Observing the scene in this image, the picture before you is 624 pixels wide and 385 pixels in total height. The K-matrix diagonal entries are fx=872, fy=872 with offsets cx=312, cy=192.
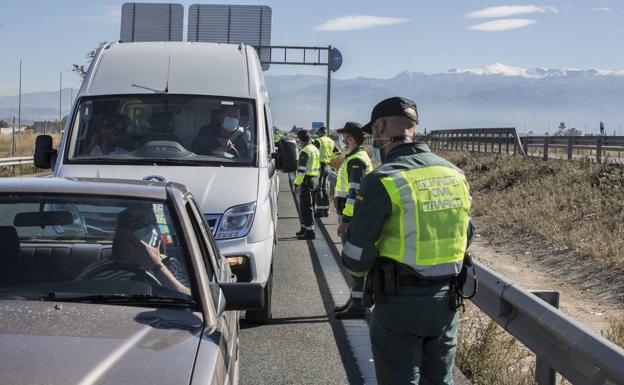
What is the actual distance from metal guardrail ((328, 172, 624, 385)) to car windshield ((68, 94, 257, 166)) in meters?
3.31

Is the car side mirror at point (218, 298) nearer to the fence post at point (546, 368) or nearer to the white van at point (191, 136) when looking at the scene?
the fence post at point (546, 368)

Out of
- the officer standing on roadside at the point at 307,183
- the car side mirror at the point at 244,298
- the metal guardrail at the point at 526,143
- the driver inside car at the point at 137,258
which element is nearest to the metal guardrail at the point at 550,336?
the car side mirror at the point at 244,298

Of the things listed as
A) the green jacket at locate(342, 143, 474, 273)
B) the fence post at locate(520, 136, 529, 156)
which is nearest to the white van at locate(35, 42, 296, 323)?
the green jacket at locate(342, 143, 474, 273)

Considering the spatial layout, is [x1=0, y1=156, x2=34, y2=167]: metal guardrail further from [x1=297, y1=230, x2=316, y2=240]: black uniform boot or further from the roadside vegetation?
[x1=297, y1=230, x2=316, y2=240]: black uniform boot

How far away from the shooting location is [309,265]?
1129cm

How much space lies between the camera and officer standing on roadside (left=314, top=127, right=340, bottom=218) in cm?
1647

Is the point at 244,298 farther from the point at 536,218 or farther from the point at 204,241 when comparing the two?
the point at 536,218

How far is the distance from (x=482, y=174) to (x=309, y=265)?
16.6 metres

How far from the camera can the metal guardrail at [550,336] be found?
12.8ft

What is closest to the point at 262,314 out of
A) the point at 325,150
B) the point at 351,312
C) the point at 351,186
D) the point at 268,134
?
the point at 351,312

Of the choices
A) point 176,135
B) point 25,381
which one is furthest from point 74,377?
point 176,135

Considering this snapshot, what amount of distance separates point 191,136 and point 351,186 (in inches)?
65.9

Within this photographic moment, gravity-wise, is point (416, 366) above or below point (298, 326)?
above

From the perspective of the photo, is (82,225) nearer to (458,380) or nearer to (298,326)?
(458,380)
